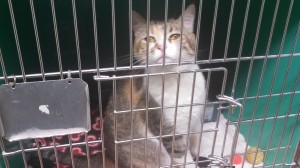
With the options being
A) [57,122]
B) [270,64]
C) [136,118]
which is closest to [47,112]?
[57,122]

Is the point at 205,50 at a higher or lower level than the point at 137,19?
lower

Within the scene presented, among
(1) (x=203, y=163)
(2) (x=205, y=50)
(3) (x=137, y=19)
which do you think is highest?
(3) (x=137, y=19)

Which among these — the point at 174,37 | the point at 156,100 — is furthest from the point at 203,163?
the point at 174,37

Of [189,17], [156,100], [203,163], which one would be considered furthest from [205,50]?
[203,163]

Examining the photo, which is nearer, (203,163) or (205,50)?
(203,163)

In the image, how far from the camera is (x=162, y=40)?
972 millimetres

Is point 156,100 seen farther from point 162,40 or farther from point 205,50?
point 205,50

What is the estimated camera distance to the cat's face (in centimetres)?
94

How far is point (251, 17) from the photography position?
3.42ft

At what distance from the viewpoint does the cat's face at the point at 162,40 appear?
3.09 ft

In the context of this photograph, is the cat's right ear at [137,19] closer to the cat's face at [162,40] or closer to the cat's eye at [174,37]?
the cat's face at [162,40]

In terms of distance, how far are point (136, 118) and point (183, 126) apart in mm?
169

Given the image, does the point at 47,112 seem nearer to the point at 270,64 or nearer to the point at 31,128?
the point at 31,128

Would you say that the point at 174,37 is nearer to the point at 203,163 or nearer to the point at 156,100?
the point at 156,100
